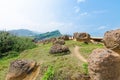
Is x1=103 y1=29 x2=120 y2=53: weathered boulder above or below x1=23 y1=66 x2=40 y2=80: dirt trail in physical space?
above

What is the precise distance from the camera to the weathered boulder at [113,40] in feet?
41.3

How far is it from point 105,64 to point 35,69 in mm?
8032

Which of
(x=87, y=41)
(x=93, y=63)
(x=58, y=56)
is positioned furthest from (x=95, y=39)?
(x=93, y=63)

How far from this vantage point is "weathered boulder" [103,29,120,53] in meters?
12.6

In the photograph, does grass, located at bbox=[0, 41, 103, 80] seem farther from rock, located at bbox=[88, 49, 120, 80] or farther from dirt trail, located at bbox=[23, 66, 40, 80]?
rock, located at bbox=[88, 49, 120, 80]

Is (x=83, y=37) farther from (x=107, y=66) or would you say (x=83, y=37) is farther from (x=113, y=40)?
(x=107, y=66)

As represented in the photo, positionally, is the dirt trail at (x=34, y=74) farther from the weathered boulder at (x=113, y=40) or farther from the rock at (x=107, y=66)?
the rock at (x=107, y=66)

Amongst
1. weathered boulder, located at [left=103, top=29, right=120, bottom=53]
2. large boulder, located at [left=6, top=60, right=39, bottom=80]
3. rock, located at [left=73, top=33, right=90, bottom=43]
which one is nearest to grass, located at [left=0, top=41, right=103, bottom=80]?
large boulder, located at [left=6, top=60, right=39, bottom=80]

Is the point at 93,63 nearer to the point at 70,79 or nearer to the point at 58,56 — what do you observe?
the point at 70,79

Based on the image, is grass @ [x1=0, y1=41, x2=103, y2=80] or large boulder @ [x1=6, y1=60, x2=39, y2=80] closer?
grass @ [x1=0, y1=41, x2=103, y2=80]

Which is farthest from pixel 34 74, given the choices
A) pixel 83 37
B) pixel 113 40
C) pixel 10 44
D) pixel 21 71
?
pixel 10 44

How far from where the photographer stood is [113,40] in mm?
12914

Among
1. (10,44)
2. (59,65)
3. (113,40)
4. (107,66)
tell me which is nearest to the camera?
(107,66)

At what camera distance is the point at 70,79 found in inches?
601
